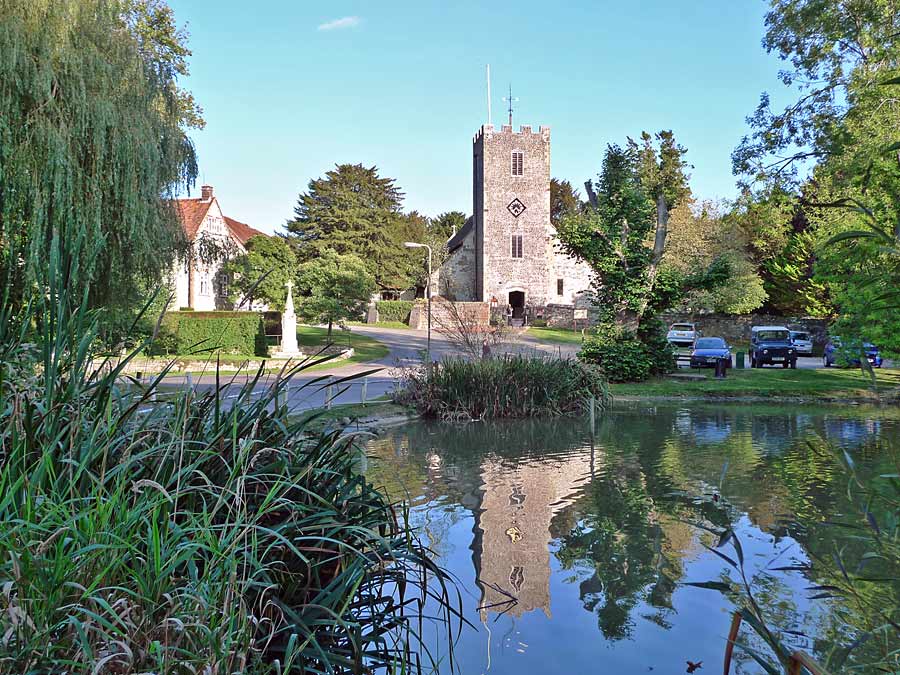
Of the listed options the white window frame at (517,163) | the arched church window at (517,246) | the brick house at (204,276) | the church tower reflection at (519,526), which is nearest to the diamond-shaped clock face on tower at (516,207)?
the arched church window at (517,246)

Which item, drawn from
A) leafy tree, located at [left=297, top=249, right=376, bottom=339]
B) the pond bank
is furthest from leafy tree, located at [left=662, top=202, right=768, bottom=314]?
the pond bank

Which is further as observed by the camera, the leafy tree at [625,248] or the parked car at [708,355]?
the parked car at [708,355]

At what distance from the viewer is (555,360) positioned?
54.0ft

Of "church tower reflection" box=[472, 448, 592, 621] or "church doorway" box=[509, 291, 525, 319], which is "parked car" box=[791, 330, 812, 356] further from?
"church tower reflection" box=[472, 448, 592, 621]

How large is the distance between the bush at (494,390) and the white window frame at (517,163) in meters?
40.5

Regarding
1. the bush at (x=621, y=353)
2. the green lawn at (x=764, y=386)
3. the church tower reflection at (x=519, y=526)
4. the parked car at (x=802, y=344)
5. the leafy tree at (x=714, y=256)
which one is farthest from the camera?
the leafy tree at (x=714, y=256)

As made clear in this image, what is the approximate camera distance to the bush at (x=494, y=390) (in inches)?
596

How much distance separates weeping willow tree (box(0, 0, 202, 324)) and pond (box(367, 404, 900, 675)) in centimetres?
670

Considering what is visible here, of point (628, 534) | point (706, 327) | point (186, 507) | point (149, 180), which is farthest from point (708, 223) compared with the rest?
point (186, 507)

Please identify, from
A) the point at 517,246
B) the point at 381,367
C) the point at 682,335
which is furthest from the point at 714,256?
the point at 381,367

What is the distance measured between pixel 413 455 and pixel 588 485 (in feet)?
10.6

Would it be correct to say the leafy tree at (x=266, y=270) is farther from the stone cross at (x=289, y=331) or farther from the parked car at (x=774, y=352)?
the parked car at (x=774, y=352)

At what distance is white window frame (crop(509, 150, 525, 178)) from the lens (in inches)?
2135

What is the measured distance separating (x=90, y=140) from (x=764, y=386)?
719 inches
